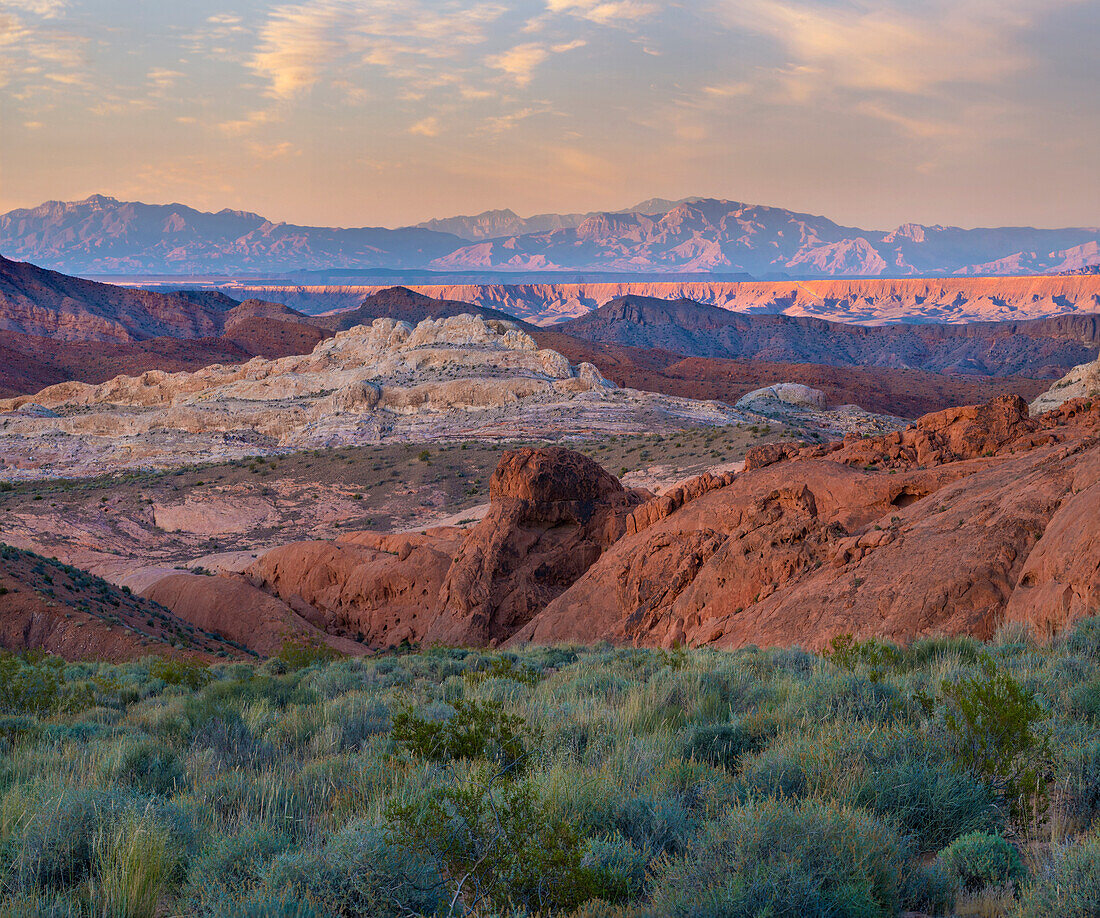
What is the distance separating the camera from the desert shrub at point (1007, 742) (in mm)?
4375

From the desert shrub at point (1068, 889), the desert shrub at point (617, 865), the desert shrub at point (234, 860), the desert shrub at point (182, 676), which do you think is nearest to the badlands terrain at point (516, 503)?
the desert shrub at point (1068, 889)

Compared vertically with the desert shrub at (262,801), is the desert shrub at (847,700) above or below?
above

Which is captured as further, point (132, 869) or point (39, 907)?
point (132, 869)

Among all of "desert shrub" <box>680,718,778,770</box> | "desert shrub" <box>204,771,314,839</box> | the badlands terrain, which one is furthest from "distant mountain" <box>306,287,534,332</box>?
"desert shrub" <box>204,771,314,839</box>

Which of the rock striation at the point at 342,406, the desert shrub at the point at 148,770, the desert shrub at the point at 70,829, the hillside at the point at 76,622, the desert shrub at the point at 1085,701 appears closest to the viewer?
the desert shrub at the point at 70,829

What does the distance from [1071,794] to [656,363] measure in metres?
116

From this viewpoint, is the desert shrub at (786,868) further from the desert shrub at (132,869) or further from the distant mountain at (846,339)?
the distant mountain at (846,339)

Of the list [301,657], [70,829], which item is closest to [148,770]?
[70,829]

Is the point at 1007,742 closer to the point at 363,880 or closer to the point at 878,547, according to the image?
the point at 363,880

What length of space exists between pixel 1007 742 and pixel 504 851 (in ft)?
9.97

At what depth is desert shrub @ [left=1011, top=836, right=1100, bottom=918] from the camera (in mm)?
3080

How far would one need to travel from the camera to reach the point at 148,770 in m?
5.53

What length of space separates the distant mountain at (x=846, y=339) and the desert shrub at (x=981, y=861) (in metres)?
135

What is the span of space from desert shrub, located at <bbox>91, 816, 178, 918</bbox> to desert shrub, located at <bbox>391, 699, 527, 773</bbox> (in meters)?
1.66
